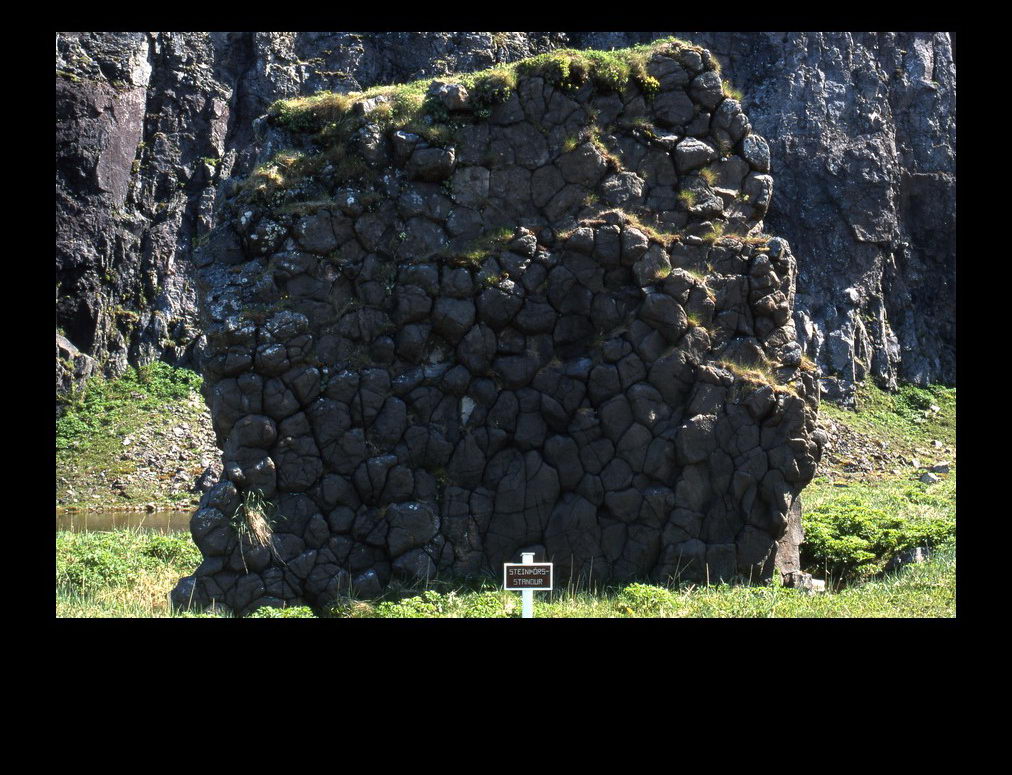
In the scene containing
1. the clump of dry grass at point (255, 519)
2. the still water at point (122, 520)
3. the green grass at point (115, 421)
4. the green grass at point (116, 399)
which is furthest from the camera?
the green grass at point (116, 399)

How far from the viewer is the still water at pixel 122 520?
93.5 ft

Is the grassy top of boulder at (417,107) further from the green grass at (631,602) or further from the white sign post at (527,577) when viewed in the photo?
the white sign post at (527,577)

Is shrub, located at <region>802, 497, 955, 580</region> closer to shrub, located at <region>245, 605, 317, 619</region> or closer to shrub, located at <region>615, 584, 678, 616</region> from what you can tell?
shrub, located at <region>615, 584, 678, 616</region>

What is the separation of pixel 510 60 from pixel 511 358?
40.8 meters

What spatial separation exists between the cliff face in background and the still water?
1181cm

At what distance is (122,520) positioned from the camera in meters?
30.2

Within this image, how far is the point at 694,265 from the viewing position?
12969mm

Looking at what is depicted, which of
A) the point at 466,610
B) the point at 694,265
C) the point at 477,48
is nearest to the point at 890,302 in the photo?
the point at 477,48

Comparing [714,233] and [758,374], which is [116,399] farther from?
[758,374]

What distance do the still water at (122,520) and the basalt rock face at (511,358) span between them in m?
17.4

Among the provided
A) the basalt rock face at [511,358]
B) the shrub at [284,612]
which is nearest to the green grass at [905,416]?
the basalt rock face at [511,358]

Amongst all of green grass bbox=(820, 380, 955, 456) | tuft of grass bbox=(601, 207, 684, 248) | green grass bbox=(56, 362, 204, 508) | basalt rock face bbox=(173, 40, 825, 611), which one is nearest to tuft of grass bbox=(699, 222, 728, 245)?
basalt rock face bbox=(173, 40, 825, 611)

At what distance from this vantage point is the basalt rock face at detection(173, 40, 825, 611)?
1198 cm

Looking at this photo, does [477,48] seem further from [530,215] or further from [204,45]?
[530,215]
